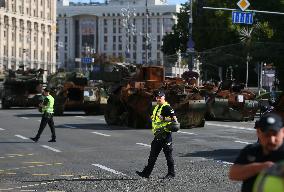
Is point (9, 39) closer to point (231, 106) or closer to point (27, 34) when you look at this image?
point (27, 34)

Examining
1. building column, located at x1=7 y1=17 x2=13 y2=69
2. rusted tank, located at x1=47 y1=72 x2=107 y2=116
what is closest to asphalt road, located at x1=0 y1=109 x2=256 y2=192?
rusted tank, located at x1=47 y1=72 x2=107 y2=116

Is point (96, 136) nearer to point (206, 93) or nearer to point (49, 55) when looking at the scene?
point (206, 93)

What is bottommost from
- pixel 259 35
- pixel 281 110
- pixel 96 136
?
pixel 96 136

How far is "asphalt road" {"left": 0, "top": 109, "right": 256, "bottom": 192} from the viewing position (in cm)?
1110

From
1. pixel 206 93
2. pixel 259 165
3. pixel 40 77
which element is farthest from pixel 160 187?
pixel 40 77

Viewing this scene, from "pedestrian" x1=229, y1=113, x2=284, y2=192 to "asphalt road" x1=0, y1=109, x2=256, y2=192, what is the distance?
5899mm

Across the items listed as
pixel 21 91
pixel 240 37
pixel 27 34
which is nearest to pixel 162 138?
pixel 21 91

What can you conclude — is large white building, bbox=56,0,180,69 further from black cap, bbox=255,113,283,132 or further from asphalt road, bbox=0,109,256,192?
black cap, bbox=255,113,283,132

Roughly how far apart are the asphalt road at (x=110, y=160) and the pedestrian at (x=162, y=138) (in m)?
0.20

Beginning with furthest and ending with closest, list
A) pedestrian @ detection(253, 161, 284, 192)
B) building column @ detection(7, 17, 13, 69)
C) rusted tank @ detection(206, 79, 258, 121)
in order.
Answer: building column @ detection(7, 17, 13, 69), rusted tank @ detection(206, 79, 258, 121), pedestrian @ detection(253, 161, 284, 192)

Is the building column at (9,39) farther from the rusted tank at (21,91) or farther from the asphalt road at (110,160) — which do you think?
the asphalt road at (110,160)

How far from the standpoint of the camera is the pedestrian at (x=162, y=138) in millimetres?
11859

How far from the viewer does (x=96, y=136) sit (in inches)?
867

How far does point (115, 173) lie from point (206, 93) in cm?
1747
